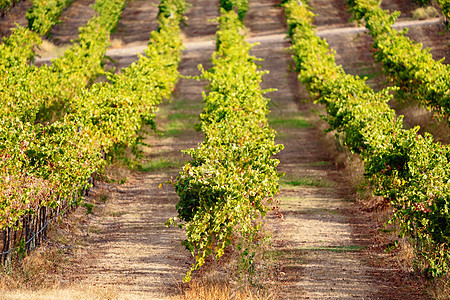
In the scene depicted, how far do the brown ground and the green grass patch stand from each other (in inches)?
2.8

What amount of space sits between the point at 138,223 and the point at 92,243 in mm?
1474

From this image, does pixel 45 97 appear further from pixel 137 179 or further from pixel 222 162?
pixel 222 162

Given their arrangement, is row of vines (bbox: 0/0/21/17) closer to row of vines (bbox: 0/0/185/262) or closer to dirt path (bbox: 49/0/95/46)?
dirt path (bbox: 49/0/95/46)

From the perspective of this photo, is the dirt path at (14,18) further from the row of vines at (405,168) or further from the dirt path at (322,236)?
Answer: the row of vines at (405,168)

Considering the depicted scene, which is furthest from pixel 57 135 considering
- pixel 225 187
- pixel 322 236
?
pixel 322 236

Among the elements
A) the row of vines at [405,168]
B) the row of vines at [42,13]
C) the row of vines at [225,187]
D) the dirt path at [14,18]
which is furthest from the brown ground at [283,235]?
the dirt path at [14,18]

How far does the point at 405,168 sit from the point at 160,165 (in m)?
9.91

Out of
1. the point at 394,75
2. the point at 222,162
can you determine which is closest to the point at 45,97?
the point at 222,162

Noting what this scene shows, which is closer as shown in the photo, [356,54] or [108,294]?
[108,294]

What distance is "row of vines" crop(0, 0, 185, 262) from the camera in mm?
11484

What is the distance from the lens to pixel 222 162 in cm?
1109

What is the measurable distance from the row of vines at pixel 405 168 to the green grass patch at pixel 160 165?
550 centimetres

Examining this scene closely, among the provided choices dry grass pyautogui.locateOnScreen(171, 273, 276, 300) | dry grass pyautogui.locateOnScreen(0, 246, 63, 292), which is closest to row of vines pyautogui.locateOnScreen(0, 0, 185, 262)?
dry grass pyautogui.locateOnScreen(0, 246, 63, 292)

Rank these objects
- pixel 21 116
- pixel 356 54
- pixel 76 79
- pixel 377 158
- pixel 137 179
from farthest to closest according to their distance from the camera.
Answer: pixel 356 54 < pixel 76 79 < pixel 137 179 < pixel 21 116 < pixel 377 158
